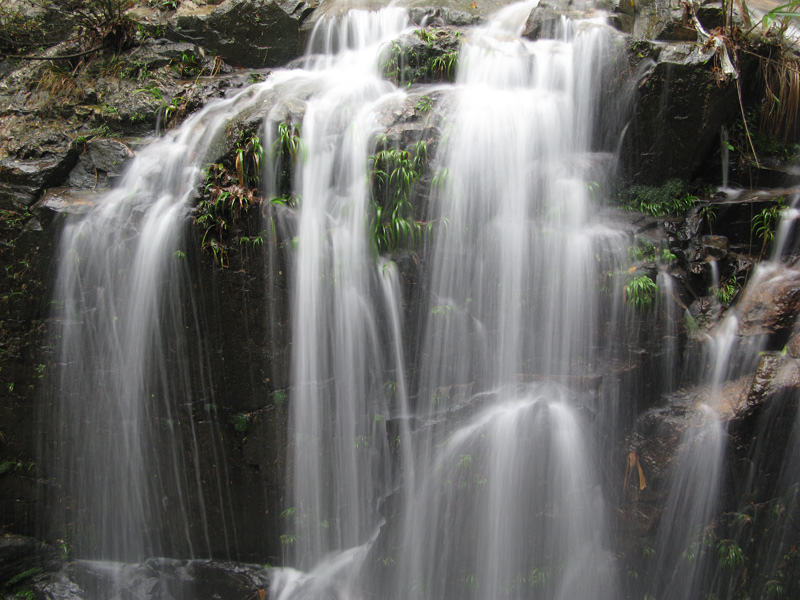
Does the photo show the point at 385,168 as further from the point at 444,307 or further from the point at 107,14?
the point at 107,14

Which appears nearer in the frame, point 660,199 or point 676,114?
point 676,114

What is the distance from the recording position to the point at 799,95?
15.0ft

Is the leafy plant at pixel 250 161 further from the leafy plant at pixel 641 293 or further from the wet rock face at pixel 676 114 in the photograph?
the wet rock face at pixel 676 114

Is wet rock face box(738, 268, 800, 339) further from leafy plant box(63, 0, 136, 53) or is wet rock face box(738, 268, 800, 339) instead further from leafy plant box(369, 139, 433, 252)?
leafy plant box(63, 0, 136, 53)

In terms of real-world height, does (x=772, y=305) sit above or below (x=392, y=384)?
above

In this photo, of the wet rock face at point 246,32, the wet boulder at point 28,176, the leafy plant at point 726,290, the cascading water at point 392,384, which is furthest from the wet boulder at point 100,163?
the leafy plant at point 726,290

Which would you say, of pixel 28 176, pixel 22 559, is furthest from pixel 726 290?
pixel 22 559

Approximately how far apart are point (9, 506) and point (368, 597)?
347cm

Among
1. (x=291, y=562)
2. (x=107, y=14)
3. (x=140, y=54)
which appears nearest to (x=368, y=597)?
(x=291, y=562)

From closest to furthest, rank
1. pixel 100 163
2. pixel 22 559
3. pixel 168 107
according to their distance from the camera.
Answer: pixel 22 559, pixel 100 163, pixel 168 107

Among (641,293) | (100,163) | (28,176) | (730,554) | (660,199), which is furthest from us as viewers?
(100,163)

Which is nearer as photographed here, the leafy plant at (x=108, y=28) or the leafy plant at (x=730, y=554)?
the leafy plant at (x=730, y=554)

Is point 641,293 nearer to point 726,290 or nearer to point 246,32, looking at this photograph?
point 726,290

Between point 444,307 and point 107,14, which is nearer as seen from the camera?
point 444,307
